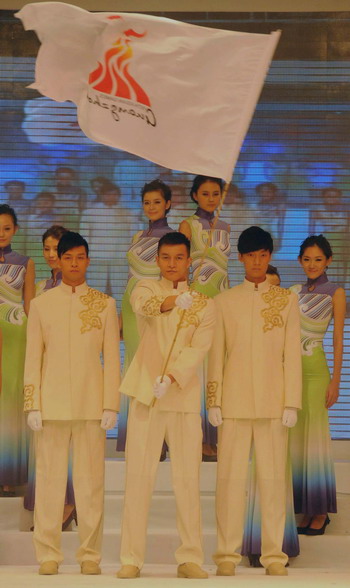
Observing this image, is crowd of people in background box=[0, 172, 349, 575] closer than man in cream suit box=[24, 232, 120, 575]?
No

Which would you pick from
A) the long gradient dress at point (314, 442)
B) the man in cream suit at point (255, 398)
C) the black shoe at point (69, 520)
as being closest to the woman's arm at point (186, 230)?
the long gradient dress at point (314, 442)

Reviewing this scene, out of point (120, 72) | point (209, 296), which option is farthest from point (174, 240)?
point (209, 296)

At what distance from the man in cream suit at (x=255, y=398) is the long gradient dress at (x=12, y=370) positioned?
1.39m

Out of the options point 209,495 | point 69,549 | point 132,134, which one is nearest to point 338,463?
point 209,495

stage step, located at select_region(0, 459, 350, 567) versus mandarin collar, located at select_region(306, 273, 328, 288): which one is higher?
mandarin collar, located at select_region(306, 273, 328, 288)

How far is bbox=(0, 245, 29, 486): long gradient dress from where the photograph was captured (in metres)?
6.71

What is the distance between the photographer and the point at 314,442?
21.0 feet

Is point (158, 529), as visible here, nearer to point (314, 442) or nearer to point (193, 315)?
point (314, 442)

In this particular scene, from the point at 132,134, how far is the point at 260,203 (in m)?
2.68

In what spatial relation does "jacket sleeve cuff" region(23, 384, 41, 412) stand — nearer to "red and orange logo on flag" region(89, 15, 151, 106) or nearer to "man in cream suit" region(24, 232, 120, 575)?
"man in cream suit" region(24, 232, 120, 575)

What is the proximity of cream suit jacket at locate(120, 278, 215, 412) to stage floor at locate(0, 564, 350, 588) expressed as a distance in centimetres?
68

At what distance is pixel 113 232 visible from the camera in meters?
7.98

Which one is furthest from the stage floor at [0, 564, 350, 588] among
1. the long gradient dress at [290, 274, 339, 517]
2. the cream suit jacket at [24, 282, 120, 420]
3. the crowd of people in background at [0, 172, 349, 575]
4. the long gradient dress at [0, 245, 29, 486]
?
the long gradient dress at [0, 245, 29, 486]

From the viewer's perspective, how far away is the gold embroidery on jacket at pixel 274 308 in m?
5.63
